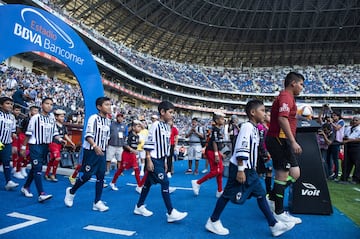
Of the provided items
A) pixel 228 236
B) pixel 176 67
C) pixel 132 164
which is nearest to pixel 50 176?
pixel 132 164

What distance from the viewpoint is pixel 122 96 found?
133ft

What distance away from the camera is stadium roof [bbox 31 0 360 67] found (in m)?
34.4

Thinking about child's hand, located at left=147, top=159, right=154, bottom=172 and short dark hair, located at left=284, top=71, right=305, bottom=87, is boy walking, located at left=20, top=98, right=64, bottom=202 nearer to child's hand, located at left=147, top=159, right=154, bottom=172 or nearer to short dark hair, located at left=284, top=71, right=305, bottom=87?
child's hand, located at left=147, top=159, right=154, bottom=172

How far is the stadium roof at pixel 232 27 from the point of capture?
113 ft

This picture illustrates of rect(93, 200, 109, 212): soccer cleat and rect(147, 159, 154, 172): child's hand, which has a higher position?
rect(147, 159, 154, 172): child's hand

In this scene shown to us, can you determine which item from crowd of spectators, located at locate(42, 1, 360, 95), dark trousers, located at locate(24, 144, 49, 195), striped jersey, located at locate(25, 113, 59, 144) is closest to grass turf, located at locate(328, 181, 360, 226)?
dark trousers, located at locate(24, 144, 49, 195)

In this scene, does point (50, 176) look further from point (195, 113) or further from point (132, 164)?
point (195, 113)

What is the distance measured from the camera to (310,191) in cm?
387

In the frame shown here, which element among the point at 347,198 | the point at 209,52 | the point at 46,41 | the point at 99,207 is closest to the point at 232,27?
the point at 209,52

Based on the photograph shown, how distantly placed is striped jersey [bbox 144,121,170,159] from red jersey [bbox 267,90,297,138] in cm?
142

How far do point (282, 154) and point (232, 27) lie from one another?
132ft

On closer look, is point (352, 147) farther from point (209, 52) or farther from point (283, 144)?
point (209, 52)

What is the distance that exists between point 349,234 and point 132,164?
413 centimetres

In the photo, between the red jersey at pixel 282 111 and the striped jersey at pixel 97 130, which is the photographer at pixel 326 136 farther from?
the striped jersey at pixel 97 130
